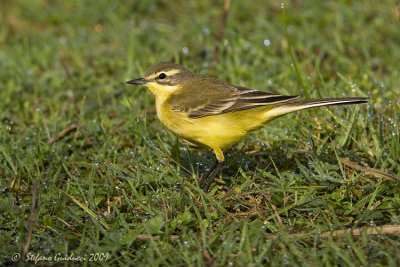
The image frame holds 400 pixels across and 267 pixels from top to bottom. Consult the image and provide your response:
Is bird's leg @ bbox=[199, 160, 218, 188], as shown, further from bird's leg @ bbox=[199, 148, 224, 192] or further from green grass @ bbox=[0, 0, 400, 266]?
green grass @ bbox=[0, 0, 400, 266]

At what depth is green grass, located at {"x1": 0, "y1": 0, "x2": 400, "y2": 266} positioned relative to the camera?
4629 millimetres

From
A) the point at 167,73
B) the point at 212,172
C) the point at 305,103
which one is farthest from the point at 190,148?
the point at 305,103

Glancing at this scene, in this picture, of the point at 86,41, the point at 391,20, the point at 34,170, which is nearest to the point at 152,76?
the point at 34,170

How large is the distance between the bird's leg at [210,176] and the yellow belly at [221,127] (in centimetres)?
29

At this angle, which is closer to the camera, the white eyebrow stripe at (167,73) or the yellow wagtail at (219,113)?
the yellow wagtail at (219,113)

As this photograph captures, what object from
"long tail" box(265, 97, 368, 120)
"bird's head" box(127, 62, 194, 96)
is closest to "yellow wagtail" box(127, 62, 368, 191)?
"long tail" box(265, 97, 368, 120)

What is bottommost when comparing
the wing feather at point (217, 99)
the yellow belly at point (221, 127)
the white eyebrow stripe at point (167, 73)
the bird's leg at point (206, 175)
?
the bird's leg at point (206, 175)

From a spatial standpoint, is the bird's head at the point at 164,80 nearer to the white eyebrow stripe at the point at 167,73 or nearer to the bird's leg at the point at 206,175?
the white eyebrow stripe at the point at 167,73

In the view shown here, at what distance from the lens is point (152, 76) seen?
6.34 m

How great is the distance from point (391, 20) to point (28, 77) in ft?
20.5

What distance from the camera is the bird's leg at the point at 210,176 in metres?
5.73

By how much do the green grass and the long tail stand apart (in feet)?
2.11

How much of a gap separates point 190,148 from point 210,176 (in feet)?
2.92

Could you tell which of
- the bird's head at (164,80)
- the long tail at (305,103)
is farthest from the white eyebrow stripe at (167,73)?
the long tail at (305,103)
